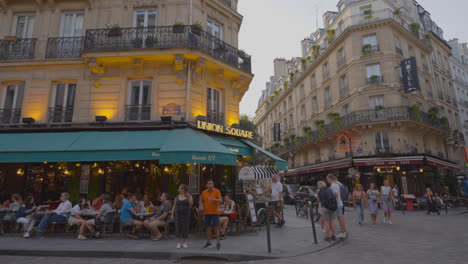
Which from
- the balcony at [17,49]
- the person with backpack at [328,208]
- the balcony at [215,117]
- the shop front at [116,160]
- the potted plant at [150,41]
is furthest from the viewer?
the balcony at [215,117]

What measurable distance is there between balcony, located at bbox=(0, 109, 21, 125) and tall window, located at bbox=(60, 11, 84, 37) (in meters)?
3.59

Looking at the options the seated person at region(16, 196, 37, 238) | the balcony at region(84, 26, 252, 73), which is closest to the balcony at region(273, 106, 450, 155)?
the balcony at region(84, 26, 252, 73)

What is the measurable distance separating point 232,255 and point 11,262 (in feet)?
14.2

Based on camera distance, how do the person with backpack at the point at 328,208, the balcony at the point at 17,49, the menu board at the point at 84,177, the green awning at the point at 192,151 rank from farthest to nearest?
the balcony at the point at 17,49, the menu board at the point at 84,177, the green awning at the point at 192,151, the person with backpack at the point at 328,208

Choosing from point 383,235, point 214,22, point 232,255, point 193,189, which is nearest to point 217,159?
point 193,189

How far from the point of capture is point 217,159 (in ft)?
26.2

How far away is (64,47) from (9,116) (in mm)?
3415

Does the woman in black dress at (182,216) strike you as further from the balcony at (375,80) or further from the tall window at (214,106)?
the balcony at (375,80)

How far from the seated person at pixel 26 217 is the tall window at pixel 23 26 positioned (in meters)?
7.28

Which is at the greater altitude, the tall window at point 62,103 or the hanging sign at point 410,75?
the hanging sign at point 410,75

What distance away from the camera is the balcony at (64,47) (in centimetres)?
1048

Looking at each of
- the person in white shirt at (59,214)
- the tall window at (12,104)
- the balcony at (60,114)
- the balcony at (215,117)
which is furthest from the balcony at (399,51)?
the tall window at (12,104)

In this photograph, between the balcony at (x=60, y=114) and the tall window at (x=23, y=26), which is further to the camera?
the tall window at (x=23, y=26)

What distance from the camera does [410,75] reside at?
19781 millimetres
